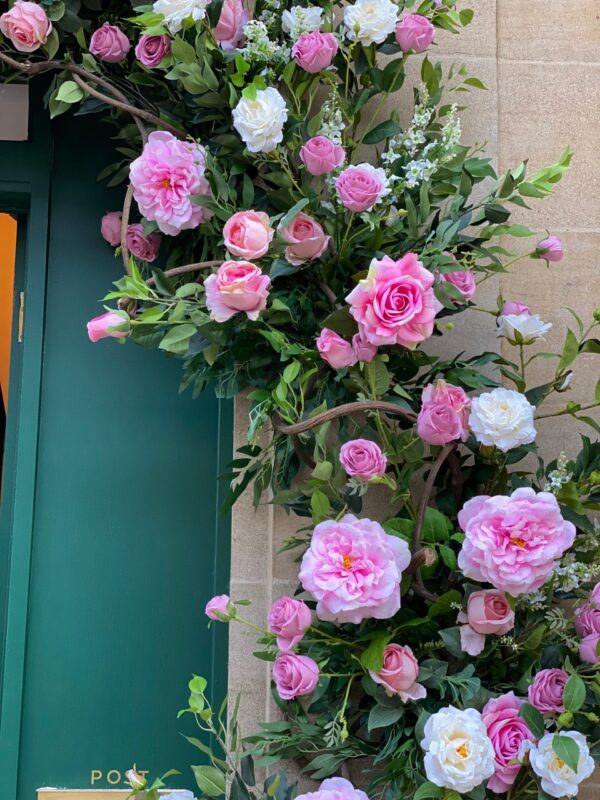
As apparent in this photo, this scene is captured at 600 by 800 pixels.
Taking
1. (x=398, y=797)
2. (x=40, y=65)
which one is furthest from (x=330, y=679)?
(x=40, y=65)

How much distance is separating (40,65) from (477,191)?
0.84 metres

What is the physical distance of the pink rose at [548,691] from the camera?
1492 mm

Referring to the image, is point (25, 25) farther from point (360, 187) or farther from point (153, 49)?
point (360, 187)

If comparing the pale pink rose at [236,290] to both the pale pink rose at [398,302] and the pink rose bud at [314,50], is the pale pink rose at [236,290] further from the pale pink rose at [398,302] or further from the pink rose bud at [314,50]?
the pink rose bud at [314,50]

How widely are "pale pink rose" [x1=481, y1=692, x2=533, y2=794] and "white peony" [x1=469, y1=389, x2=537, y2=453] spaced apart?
39 centimetres

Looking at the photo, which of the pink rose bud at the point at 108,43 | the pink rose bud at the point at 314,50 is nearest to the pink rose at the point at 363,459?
the pink rose bud at the point at 314,50

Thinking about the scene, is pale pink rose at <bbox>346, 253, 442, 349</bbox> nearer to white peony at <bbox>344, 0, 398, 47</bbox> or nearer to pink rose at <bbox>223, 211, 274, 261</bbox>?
pink rose at <bbox>223, 211, 274, 261</bbox>

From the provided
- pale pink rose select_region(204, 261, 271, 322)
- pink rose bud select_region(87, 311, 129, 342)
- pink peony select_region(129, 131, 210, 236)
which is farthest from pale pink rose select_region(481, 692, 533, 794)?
pink peony select_region(129, 131, 210, 236)

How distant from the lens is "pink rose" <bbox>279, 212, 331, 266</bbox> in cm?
160

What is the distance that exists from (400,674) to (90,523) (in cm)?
77

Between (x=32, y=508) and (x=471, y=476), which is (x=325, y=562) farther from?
(x=32, y=508)

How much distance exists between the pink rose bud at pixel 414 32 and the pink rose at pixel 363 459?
73cm

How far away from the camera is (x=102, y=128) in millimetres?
2105

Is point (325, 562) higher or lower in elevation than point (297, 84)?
lower
